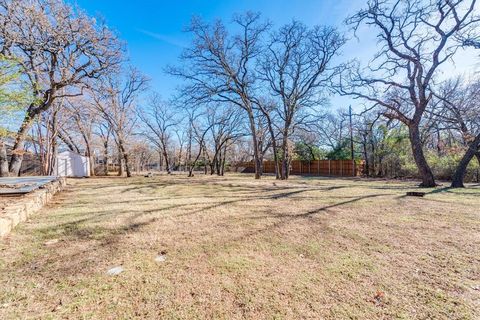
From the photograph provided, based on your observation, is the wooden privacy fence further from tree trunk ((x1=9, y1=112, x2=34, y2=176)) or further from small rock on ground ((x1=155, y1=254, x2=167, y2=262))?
tree trunk ((x1=9, y1=112, x2=34, y2=176))

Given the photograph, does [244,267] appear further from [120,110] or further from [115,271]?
Result: [120,110]

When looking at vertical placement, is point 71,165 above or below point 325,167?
above

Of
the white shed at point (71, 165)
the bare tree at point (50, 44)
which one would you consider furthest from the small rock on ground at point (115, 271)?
the white shed at point (71, 165)

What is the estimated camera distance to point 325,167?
24281 mm

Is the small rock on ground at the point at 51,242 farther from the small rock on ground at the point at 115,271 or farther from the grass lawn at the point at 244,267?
the small rock on ground at the point at 115,271

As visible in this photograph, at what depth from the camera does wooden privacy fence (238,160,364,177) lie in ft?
71.1

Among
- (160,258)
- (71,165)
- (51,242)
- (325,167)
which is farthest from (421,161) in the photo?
(71,165)

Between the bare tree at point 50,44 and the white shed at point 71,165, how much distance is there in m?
8.20

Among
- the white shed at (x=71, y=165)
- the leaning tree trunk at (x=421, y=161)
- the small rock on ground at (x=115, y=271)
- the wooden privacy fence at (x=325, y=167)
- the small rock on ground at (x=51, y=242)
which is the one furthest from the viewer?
the wooden privacy fence at (x=325, y=167)

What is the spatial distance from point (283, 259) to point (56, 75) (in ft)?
39.9

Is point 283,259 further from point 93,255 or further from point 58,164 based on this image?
point 58,164

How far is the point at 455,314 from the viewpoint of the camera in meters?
1.48

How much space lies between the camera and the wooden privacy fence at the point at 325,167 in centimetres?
2166

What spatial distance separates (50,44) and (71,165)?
12.5 meters
